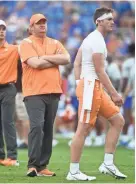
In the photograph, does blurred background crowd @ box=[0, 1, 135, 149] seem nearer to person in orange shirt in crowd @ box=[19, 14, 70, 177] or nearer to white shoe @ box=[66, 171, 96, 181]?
person in orange shirt in crowd @ box=[19, 14, 70, 177]

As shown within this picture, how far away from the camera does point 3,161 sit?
12.2 m

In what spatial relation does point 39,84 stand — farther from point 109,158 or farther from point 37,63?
point 109,158

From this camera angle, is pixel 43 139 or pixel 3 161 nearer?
pixel 43 139

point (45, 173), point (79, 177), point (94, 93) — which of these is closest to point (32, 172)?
point (45, 173)

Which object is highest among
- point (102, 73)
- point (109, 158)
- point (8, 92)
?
point (102, 73)

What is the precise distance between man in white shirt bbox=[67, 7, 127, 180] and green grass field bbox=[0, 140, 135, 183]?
1.05 ft

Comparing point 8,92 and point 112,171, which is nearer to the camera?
point 112,171

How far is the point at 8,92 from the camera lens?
12.1 meters

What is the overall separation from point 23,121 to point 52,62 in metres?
6.28

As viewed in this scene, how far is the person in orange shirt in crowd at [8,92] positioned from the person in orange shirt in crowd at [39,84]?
1.72 m

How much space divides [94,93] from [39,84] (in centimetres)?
80

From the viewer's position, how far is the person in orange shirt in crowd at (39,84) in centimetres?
1020

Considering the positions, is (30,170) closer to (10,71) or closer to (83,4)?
(10,71)

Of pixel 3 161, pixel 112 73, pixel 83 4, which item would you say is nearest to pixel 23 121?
pixel 112 73
